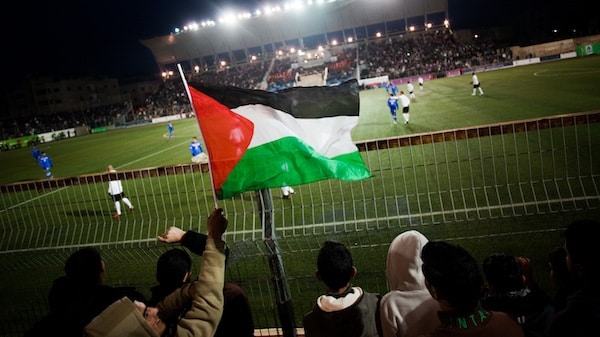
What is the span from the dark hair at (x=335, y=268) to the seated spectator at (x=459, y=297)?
2.26ft

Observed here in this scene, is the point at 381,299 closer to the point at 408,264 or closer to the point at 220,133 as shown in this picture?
the point at 408,264

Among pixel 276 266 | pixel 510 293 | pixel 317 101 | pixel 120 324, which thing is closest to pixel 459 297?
pixel 510 293

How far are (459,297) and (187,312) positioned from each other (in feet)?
5.43

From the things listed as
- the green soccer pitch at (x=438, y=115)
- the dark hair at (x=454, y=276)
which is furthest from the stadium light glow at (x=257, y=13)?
the dark hair at (x=454, y=276)

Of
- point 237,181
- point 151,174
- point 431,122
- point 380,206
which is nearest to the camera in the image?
point 237,181

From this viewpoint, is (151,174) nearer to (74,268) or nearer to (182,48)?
(74,268)

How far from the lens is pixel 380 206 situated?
372 inches

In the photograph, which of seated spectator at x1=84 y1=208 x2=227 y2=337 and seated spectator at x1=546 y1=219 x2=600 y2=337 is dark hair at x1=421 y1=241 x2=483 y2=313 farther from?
seated spectator at x1=84 y1=208 x2=227 y2=337

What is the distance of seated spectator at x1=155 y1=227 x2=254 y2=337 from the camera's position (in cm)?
349

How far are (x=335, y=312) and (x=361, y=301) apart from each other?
21cm

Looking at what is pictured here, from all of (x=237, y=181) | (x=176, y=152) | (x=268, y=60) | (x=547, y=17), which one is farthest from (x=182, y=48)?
(x=237, y=181)

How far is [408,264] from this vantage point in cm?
302

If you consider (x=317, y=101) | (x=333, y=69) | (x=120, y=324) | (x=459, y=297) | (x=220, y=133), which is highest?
(x=333, y=69)

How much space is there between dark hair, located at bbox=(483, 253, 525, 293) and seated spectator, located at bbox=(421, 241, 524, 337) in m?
0.77
